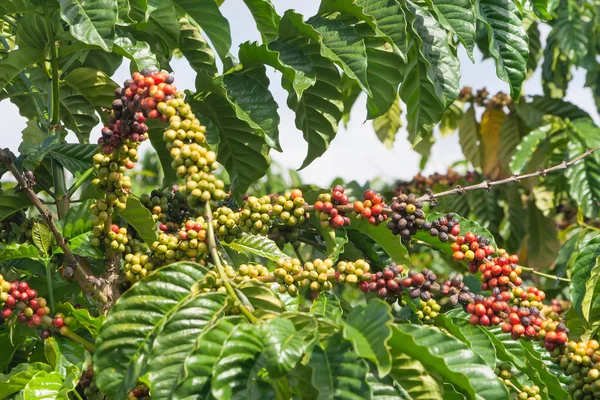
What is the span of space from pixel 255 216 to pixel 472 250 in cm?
48

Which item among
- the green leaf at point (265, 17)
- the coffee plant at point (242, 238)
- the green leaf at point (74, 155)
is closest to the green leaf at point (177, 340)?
A: the coffee plant at point (242, 238)

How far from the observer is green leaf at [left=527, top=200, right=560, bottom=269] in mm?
3961

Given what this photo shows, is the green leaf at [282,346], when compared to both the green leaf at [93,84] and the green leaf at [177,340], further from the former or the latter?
the green leaf at [93,84]

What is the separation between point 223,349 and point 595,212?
2887mm

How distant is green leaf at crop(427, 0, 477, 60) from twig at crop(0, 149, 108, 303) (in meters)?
1.02

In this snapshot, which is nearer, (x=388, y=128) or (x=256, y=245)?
(x=256, y=245)

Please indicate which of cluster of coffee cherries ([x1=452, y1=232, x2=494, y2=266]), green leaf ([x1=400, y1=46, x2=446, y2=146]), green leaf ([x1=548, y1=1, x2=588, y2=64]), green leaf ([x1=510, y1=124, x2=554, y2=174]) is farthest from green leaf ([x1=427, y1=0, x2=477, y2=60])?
green leaf ([x1=548, y1=1, x2=588, y2=64])

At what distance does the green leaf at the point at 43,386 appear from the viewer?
4.94ft

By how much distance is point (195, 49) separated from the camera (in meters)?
2.10

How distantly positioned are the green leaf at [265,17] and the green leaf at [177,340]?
93 centimetres

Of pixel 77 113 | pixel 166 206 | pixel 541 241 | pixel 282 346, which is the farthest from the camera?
pixel 541 241

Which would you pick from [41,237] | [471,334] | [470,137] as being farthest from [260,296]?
[470,137]

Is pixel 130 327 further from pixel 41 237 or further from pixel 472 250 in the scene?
pixel 472 250

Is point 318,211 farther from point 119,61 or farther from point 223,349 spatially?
point 119,61
